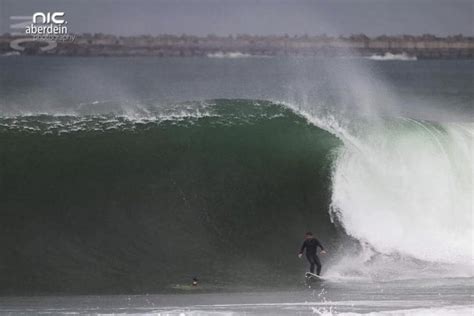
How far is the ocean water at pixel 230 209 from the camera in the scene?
11617 mm

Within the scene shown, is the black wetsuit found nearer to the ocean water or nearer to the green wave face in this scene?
the ocean water

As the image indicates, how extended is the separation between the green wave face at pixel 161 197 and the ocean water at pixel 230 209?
27mm

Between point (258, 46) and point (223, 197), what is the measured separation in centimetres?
5478

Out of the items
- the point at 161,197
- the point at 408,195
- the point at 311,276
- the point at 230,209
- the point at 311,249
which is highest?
the point at 161,197

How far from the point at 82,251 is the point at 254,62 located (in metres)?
51.8

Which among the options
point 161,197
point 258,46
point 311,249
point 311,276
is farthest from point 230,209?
point 258,46

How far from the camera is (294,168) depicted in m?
15.2

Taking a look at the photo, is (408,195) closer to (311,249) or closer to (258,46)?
(311,249)

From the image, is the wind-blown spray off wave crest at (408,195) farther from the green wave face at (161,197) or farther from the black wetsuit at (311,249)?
the black wetsuit at (311,249)

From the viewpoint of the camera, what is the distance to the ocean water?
38.1 feet

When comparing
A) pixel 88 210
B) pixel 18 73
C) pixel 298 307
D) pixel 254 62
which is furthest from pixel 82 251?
pixel 254 62

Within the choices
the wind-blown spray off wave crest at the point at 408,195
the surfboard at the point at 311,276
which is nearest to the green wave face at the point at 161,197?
the surfboard at the point at 311,276

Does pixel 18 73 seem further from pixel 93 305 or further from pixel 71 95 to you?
pixel 93 305

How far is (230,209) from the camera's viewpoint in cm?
1398
